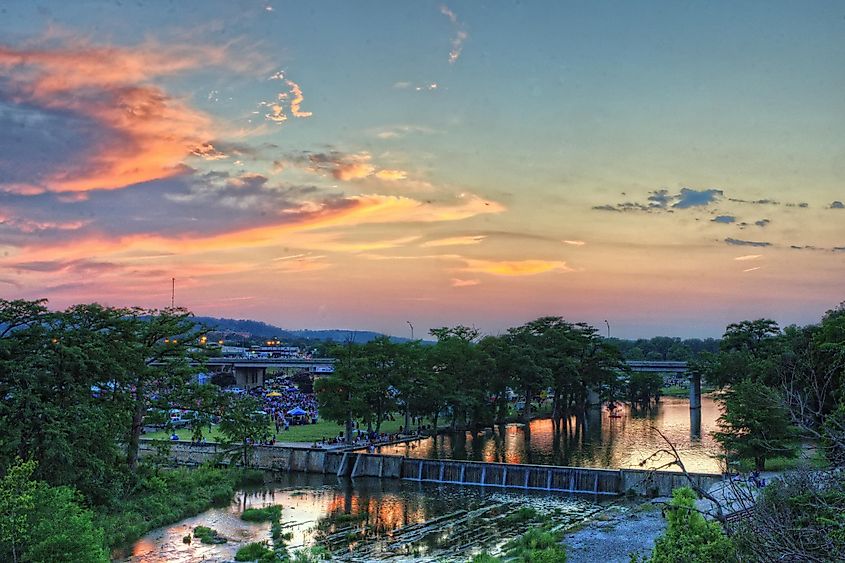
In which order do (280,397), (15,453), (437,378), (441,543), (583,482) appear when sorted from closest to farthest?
(15,453) < (441,543) < (583,482) < (437,378) < (280,397)

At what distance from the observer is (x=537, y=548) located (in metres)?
34.4

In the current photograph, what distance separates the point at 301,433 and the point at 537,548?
143ft

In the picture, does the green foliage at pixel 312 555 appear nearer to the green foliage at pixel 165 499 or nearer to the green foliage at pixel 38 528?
the green foliage at pixel 38 528

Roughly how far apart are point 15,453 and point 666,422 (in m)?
79.8

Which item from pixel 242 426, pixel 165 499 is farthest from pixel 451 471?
pixel 165 499

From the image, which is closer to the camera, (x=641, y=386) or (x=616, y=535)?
(x=616, y=535)

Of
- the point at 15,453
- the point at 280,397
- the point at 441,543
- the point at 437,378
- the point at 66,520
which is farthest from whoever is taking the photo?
the point at 280,397

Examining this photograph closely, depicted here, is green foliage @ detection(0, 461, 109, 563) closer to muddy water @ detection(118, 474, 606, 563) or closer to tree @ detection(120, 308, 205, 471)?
muddy water @ detection(118, 474, 606, 563)

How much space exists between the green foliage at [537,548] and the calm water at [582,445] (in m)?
19.2

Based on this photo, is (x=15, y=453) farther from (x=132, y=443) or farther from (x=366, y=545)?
(x=366, y=545)

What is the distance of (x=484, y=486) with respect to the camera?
52500 mm

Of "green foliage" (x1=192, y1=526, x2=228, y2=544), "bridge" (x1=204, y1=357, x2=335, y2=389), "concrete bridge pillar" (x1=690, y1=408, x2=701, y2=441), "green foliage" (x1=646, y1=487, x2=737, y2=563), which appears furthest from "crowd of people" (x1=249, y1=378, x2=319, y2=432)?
"green foliage" (x1=646, y1=487, x2=737, y2=563)

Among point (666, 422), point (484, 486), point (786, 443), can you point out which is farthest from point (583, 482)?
point (666, 422)

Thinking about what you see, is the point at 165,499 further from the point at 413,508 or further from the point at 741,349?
the point at 741,349
